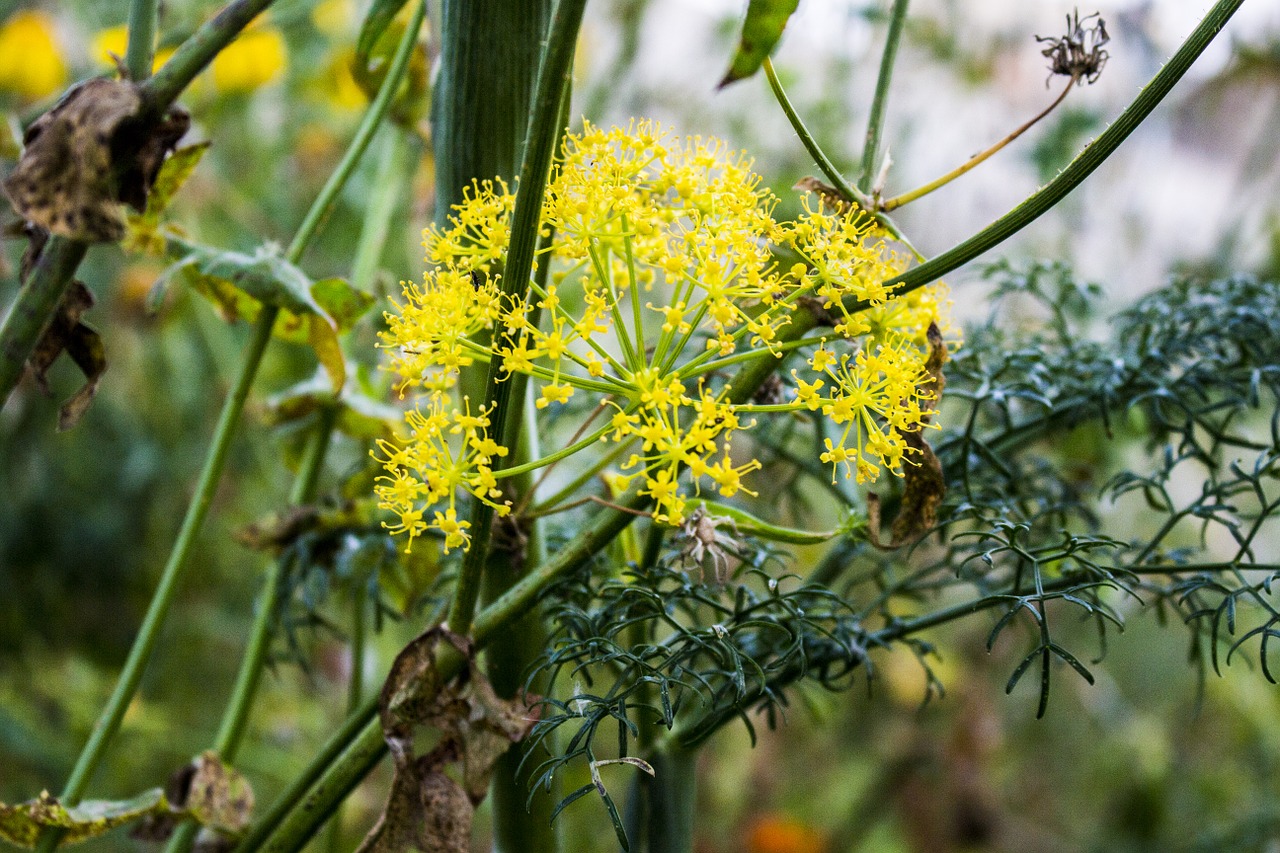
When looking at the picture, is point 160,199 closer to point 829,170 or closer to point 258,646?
point 258,646

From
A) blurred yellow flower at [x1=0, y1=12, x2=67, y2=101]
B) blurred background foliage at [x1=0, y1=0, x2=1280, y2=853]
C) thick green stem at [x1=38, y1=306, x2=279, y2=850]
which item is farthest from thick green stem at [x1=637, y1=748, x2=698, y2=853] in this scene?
blurred yellow flower at [x1=0, y1=12, x2=67, y2=101]

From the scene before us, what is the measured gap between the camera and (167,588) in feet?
1.61

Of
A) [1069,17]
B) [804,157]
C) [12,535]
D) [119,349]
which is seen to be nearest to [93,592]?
[12,535]

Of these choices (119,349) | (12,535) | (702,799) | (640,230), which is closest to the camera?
(640,230)

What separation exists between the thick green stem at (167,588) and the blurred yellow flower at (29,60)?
78 centimetres

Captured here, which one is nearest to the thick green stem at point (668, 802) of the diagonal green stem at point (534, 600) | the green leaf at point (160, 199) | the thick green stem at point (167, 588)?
the diagonal green stem at point (534, 600)

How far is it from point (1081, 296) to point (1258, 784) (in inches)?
44.4

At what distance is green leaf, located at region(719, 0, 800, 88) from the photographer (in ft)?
1.10

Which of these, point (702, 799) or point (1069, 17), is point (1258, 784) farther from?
point (1069, 17)

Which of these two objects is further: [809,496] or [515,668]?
[809,496]

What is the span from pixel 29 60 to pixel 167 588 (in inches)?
33.7

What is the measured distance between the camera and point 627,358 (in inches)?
13.4

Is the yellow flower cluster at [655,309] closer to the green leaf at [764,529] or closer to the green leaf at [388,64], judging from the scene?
the green leaf at [764,529]

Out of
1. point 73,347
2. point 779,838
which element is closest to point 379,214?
point 73,347
